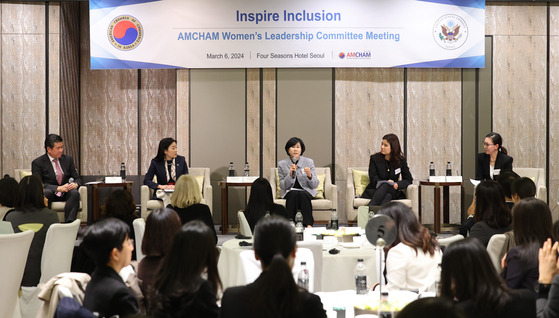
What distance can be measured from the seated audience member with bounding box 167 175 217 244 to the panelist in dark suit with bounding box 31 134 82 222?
3178mm

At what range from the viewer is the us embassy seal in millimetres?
9164

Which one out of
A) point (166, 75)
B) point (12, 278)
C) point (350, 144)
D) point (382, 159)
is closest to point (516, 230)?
point (12, 278)

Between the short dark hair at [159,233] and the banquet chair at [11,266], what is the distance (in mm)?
1111

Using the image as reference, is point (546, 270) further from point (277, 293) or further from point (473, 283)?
point (277, 293)

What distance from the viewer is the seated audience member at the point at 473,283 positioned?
2223 mm

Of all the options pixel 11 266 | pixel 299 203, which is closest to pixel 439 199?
pixel 299 203

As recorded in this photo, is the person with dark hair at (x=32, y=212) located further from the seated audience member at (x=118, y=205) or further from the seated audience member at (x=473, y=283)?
the seated audience member at (x=473, y=283)

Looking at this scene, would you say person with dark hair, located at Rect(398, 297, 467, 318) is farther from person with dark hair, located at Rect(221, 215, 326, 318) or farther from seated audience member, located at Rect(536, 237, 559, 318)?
seated audience member, located at Rect(536, 237, 559, 318)

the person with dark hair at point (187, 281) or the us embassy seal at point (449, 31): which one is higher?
the us embassy seal at point (449, 31)

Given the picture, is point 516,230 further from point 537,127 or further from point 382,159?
point 537,127

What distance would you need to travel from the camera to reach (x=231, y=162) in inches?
368

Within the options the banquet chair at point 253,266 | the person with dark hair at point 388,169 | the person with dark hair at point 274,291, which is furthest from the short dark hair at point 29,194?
the person with dark hair at point 388,169

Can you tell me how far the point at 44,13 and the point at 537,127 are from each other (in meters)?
7.21

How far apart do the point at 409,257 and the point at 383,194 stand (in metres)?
4.70
